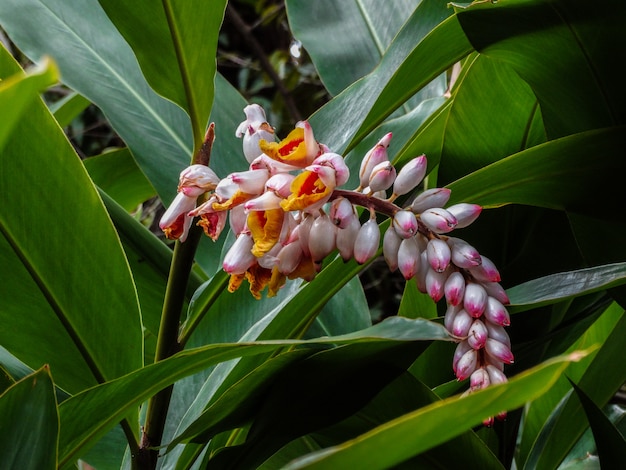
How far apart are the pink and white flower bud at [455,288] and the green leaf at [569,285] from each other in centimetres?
3

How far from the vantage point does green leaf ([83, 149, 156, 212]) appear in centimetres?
117

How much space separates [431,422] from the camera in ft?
1.00

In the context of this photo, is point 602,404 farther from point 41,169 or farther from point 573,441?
point 41,169

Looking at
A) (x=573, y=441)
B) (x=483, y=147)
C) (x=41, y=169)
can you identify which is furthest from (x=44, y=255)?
(x=573, y=441)

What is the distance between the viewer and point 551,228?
720mm

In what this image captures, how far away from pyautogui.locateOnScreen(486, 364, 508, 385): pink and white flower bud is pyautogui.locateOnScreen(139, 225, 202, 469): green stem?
0.78 feet

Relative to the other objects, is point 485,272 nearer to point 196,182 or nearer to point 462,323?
point 462,323

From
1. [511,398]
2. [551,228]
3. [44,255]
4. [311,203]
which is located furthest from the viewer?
[551,228]

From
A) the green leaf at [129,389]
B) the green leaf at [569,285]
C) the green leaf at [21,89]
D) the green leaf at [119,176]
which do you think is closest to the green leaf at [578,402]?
the green leaf at [569,285]

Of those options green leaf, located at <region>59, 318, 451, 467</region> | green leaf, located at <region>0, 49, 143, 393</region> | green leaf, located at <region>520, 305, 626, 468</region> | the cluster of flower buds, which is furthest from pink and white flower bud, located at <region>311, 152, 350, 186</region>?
green leaf, located at <region>520, 305, 626, 468</region>

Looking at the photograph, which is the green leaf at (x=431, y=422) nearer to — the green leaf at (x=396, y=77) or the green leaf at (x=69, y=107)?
the green leaf at (x=396, y=77)

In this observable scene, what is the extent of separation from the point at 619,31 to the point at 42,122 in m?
0.43

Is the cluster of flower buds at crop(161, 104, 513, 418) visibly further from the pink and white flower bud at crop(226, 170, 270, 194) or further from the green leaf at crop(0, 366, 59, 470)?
the green leaf at crop(0, 366, 59, 470)

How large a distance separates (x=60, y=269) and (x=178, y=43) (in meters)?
0.20
